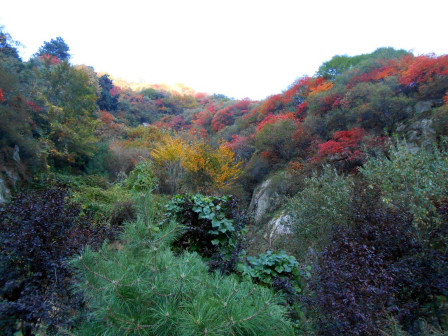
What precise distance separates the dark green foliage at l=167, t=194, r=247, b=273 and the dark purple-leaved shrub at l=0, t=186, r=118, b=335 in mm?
1030

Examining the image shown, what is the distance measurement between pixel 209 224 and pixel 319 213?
2.02 meters

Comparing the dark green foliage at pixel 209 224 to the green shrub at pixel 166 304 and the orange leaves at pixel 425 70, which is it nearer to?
the green shrub at pixel 166 304

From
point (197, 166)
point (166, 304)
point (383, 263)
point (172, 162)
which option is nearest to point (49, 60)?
point (172, 162)

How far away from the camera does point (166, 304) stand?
138cm

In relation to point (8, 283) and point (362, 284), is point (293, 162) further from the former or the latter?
point (8, 283)

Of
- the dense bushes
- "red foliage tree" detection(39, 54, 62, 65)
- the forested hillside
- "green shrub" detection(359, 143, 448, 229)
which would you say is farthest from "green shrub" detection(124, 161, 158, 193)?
"red foliage tree" detection(39, 54, 62, 65)

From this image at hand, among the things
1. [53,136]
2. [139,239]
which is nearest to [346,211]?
[139,239]

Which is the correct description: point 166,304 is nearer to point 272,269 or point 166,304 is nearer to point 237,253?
point 237,253

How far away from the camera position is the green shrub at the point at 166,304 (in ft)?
4.14

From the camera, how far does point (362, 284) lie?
74.0 inches

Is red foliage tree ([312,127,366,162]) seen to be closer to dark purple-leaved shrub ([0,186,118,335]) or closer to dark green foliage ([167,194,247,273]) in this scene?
dark green foliage ([167,194,247,273])

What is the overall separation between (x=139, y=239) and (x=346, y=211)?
2824 mm

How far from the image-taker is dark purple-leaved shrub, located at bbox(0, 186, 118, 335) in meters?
1.76

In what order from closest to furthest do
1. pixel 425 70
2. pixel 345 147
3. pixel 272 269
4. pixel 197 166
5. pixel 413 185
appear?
pixel 272 269
pixel 413 185
pixel 345 147
pixel 425 70
pixel 197 166
